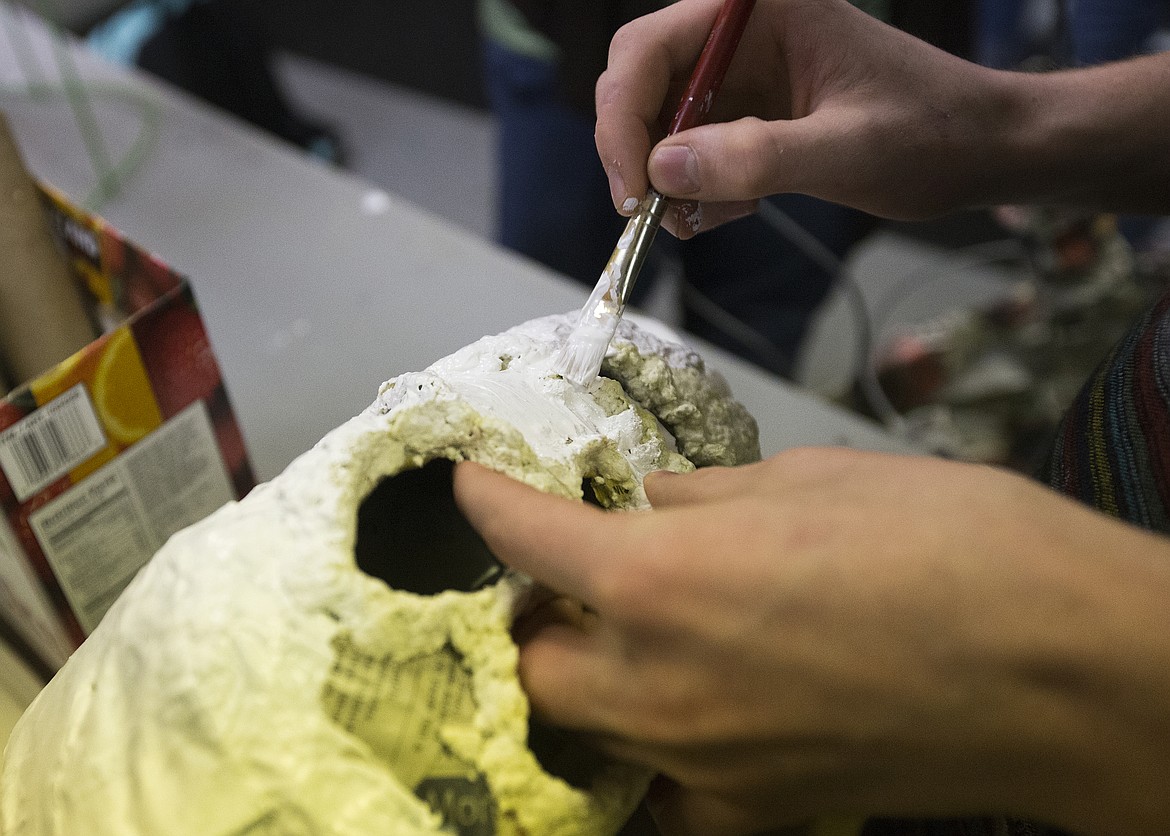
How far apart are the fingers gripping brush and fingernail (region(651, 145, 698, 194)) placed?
14 mm

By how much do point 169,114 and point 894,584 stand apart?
1.34 metres

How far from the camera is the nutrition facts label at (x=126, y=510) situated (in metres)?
0.60

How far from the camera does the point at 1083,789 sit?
29 centimetres

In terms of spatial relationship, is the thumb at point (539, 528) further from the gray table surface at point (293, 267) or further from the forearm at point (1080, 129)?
the forearm at point (1080, 129)

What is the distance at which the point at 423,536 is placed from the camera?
450 mm

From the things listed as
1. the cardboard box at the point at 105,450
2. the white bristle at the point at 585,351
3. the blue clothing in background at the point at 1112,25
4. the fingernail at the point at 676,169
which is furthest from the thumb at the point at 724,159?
the blue clothing in background at the point at 1112,25

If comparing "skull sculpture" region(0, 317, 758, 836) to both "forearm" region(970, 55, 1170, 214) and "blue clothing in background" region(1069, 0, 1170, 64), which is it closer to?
"forearm" region(970, 55, 1170, 214)

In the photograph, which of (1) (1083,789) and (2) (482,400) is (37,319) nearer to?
(2) (482,400)

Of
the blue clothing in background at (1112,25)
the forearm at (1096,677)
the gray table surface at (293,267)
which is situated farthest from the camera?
the blue clothing in background at (1112,25)

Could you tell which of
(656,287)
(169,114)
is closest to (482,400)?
(656,287)

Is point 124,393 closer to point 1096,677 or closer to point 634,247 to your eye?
point 634,247

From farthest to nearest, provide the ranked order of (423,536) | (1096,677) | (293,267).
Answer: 1. (293,267)
2. (423,536)
3. (1096,677)

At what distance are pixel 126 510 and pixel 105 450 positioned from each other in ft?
0.17

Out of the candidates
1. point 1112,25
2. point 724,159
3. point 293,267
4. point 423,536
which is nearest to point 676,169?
point 724,159
